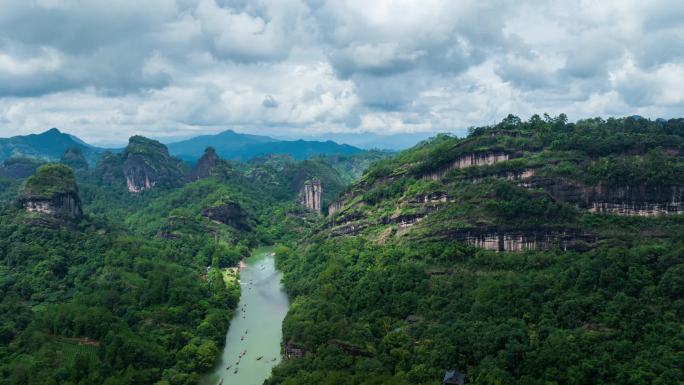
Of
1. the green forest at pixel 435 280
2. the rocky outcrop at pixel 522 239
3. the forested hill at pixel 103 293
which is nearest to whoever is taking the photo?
the green forest at pixel 435 280

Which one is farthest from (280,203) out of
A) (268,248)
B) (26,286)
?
(26,286)

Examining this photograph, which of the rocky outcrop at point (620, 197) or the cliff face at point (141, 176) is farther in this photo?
the cliff face at point (141, 176)

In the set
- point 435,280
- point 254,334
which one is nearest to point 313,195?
point 254,334

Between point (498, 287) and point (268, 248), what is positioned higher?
point (498, 287)

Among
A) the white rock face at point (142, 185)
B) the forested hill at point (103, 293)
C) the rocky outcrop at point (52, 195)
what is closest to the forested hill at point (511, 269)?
the forested hill at point (103, 293)

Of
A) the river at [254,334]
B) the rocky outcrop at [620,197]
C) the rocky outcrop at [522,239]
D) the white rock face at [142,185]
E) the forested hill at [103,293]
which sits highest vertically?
the rocky outcrop at [620,197]

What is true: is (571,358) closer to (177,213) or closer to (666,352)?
(666,352)

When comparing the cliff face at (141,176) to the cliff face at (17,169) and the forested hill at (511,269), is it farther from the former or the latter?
the forested hill at (511,269)

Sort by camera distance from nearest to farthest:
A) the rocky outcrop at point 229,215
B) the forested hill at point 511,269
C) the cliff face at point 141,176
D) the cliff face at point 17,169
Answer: the forested hill at point 511,269 → the rocky outcrop at point 229,215 → the cliff face at point 17,169 → the cliff face at point 141,176
